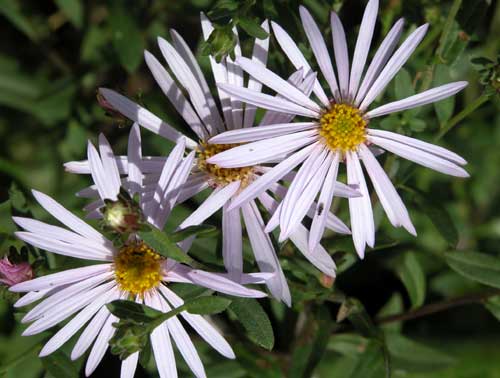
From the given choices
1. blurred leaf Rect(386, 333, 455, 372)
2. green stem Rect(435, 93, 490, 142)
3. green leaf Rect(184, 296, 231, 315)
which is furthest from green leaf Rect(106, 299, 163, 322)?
blurred leaf Rect(386, 333, 455, 372)

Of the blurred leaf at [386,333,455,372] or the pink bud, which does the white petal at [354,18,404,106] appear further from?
the blurred leaf at [386,333,455,372]

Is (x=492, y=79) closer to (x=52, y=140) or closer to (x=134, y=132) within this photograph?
(x=134, y=132)

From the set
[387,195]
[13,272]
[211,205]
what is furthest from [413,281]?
[13,272]

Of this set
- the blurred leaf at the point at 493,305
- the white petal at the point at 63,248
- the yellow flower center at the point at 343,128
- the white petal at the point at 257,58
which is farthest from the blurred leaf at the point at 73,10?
the blurred leaf at the point at 493,305

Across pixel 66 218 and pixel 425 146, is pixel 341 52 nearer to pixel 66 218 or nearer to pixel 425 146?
pixel 425 146

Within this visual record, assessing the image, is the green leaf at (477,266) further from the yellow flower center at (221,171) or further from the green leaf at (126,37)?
the green leaf at (126,37)

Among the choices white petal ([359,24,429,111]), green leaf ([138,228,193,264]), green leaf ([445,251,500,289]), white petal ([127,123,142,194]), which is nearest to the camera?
green leaf ([138,228,193,264])
